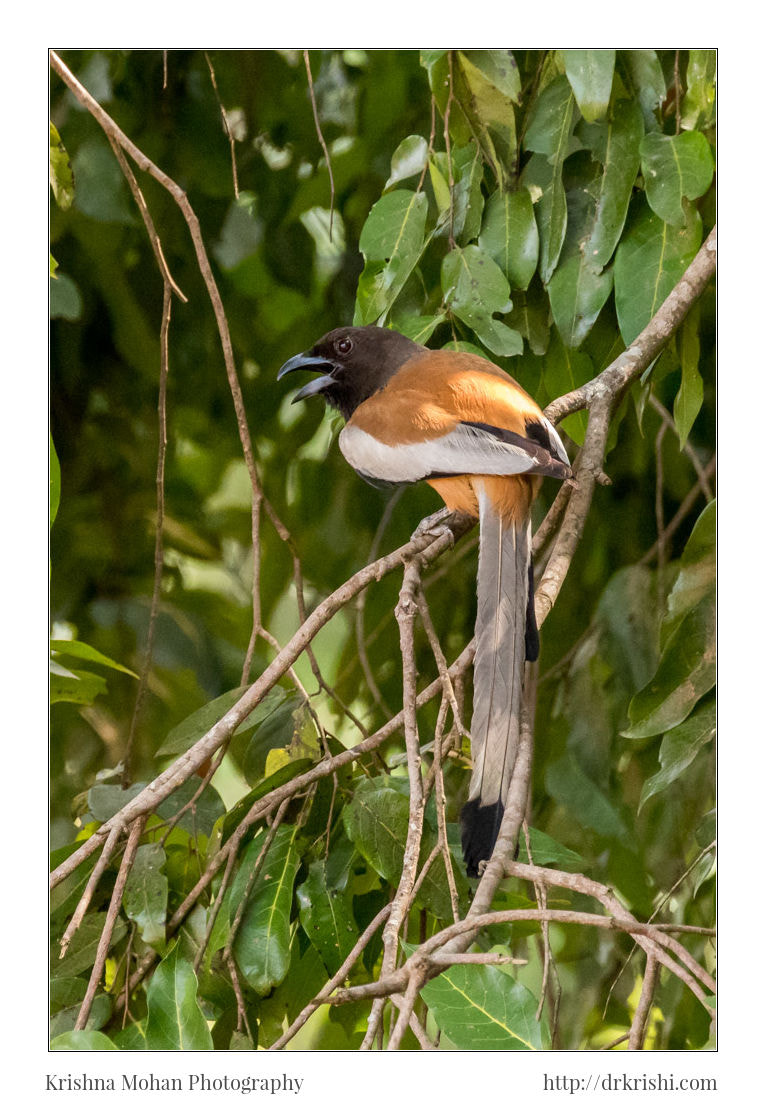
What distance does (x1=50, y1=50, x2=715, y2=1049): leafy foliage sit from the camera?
133cm

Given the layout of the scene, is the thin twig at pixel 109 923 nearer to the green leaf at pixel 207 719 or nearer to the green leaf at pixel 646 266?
the green leaf at pixel 207 719

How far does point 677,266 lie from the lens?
1.47m

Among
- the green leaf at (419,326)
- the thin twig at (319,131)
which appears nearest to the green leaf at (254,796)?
the green leaf at (419,326)

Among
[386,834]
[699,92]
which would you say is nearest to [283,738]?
[386,834]

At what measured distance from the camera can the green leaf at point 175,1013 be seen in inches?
48.3

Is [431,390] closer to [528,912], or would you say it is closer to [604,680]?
[604,680]

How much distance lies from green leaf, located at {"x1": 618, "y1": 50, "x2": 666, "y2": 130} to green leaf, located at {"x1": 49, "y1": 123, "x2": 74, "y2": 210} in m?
0.80

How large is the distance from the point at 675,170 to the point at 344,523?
0.82 metres

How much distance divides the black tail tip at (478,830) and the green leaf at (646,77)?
979mm

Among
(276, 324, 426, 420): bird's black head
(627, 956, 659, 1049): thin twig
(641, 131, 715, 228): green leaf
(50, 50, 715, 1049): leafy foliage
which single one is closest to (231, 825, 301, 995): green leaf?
(50, 50, 715, 1049): leafy foliage

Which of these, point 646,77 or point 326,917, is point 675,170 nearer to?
point 646,77

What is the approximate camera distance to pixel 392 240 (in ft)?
4.96

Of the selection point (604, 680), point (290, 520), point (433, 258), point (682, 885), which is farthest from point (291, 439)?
point (682, 885)

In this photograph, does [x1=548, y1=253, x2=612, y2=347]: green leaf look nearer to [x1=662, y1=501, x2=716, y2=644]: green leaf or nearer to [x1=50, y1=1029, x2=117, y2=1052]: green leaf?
[x1=662, y1=501, x2=716, y2=644]: green leaf
